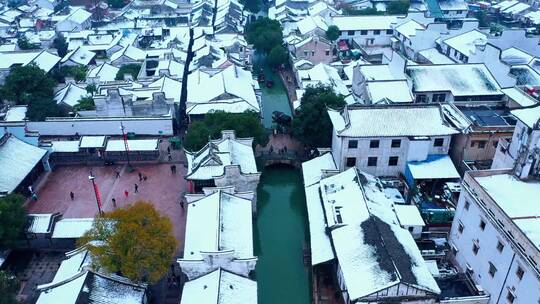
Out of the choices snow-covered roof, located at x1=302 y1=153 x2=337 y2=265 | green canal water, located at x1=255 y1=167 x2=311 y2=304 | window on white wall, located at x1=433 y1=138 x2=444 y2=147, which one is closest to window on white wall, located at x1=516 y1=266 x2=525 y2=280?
snow-covered roof, located at x1=302 y1=153 x2=337 y2=265

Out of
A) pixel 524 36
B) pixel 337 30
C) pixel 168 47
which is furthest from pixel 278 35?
pixel 524 36

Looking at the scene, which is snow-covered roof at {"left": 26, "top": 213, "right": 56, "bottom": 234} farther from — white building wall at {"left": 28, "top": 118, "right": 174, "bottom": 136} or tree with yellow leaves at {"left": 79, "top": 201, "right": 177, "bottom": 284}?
white building wall at {"left": 28, "top": 118, "right": 174, "bottom": 136}

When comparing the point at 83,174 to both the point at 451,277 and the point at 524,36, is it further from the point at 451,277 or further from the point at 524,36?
the point at 524,36

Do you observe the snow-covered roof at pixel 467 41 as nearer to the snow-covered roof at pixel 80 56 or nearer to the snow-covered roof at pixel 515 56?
the snow-covered roof at pixel 515 56

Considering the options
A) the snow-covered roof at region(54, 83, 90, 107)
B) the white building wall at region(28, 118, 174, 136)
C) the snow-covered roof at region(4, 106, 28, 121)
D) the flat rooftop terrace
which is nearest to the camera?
the flat rooftop terrace

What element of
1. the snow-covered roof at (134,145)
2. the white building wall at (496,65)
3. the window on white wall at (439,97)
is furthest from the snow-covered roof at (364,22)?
the snow-covered roof at (134,145)

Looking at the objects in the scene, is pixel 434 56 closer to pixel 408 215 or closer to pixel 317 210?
pixel 408 215

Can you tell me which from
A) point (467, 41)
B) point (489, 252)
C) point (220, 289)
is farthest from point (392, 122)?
point (467, 41)
